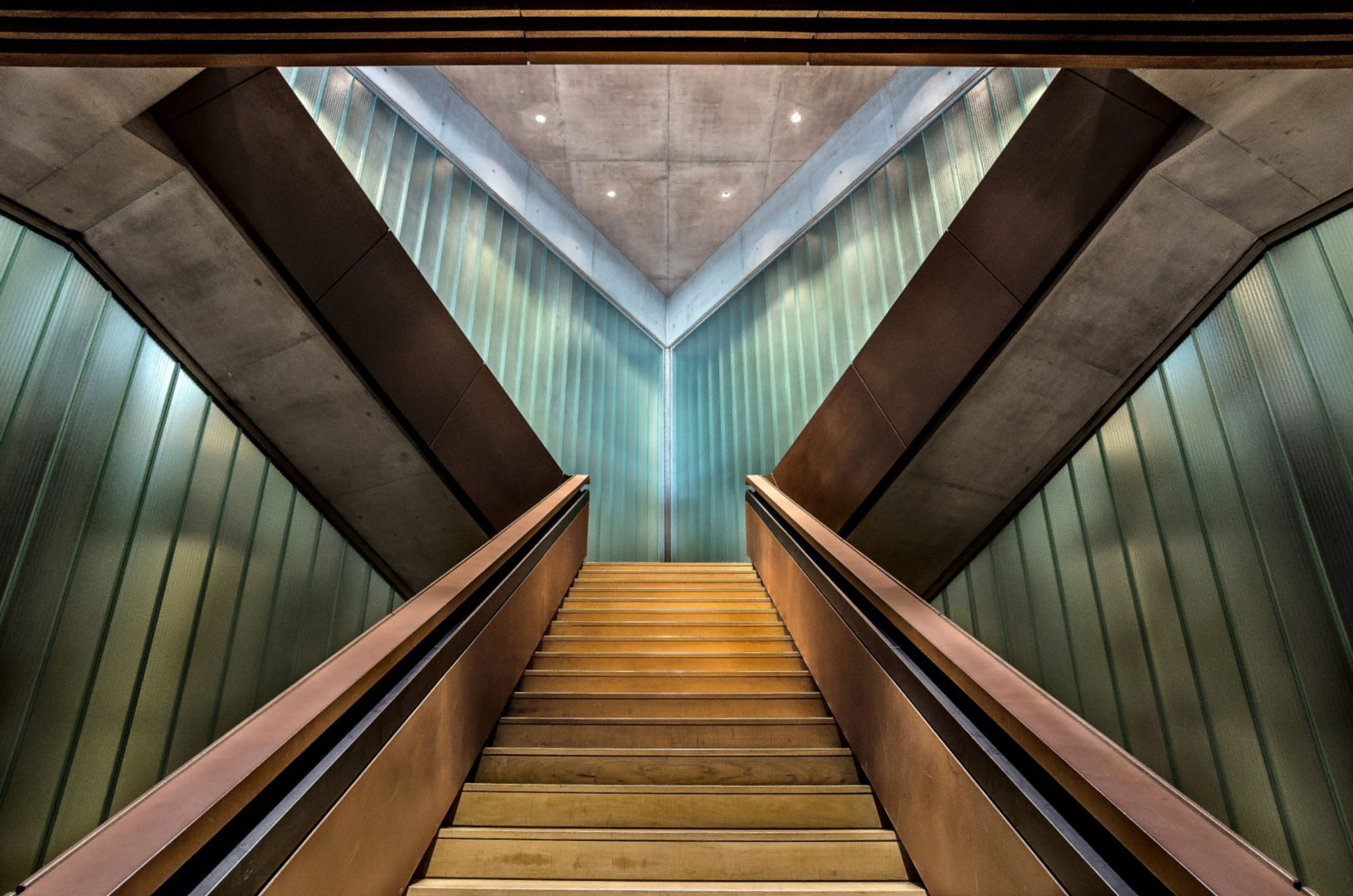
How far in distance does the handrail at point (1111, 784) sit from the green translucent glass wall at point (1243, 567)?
6.64ft

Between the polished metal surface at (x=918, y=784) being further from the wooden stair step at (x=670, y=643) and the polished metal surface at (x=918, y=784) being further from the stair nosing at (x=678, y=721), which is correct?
the wooden stair step at (x=670, y=643)

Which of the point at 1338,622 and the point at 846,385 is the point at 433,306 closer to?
the point at 846,385

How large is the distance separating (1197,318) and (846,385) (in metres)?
2.28

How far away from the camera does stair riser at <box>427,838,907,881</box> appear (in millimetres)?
2195

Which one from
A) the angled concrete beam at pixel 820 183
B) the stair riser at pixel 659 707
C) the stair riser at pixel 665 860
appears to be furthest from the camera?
the angled concrete beam at pixel 820 183

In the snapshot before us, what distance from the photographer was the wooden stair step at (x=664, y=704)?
3.41 metres

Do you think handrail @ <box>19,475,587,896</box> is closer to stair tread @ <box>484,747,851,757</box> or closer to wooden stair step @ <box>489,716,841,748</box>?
stair tread @ <box>484,747,851,757</box>

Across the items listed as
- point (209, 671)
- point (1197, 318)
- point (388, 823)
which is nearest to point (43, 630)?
point (209, 671)

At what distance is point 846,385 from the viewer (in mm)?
5613

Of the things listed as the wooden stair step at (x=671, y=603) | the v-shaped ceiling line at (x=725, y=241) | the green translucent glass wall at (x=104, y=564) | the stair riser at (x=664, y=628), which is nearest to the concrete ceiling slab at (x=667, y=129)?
the v-shaped ceiling line at (x=725, y=241)

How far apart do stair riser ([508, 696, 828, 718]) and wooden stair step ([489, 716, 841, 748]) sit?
0.63ft

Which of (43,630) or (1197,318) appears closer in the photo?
(43,630)

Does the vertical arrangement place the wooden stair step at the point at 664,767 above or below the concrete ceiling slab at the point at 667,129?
below

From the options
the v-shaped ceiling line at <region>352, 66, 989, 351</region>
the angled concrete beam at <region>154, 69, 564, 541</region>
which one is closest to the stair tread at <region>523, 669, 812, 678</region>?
the angled concrete beam at <region>154, 69, 564, 541</region>
